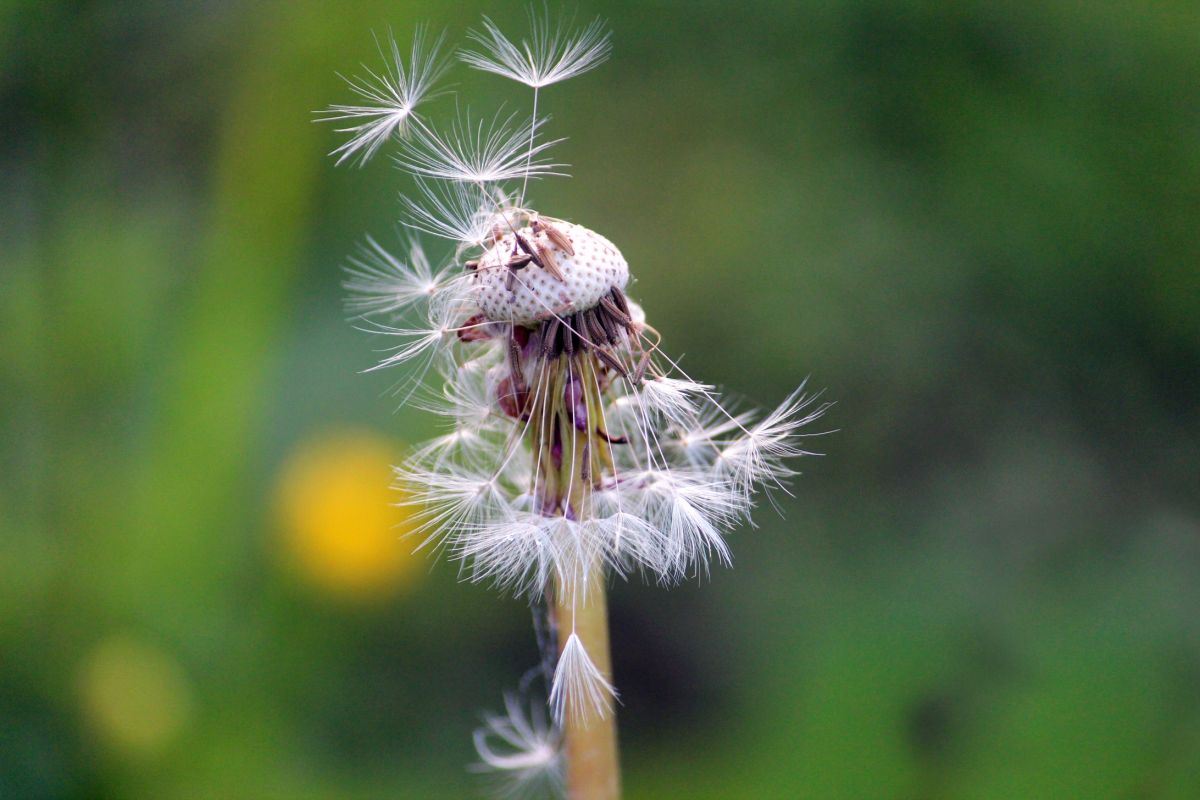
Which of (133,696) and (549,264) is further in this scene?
(133,696)

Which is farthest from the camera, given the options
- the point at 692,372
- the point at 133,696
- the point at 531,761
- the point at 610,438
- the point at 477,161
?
the point at 692,372

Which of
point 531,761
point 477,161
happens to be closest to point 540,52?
point 477,161

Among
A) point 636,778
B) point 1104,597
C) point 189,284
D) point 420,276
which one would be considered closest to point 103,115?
point 189,284

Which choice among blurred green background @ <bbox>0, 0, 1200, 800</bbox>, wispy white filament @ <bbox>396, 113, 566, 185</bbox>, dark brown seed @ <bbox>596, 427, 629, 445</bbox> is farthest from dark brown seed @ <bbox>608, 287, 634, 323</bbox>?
blurred green background @ <bbox>0, 0, 1200, 800</bbox>

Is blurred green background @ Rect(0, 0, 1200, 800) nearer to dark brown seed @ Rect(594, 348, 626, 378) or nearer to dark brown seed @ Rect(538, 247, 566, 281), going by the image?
Result: dark brown seed @ Rect(594, 348, 626, 378)

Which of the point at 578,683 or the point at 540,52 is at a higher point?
the point at 540,52

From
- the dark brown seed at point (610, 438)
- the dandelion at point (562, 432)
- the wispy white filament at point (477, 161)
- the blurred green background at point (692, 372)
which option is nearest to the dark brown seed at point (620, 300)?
the dandelion at point (562, 432)

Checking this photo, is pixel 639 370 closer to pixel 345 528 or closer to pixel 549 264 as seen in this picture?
pixel 549 264
